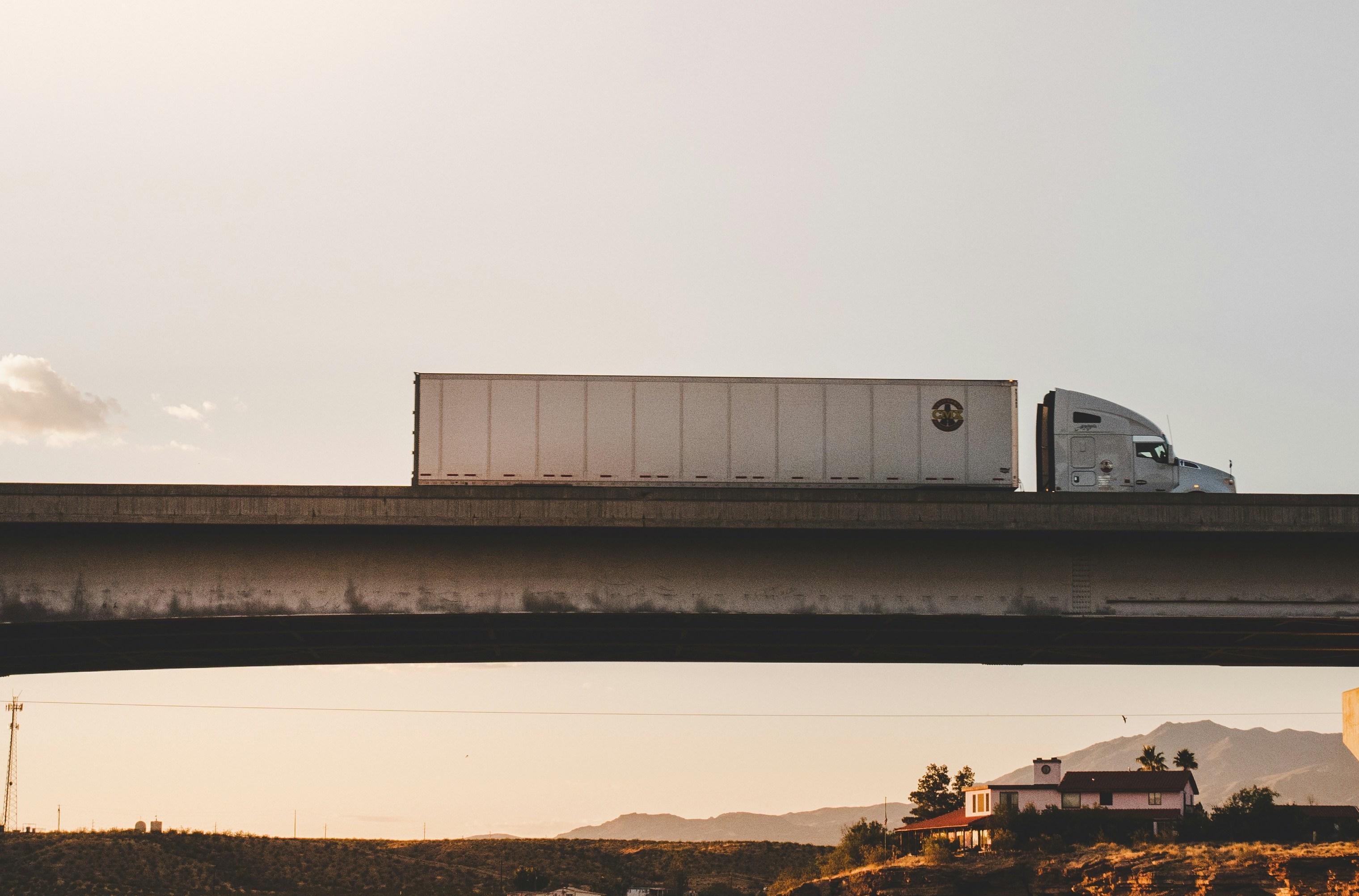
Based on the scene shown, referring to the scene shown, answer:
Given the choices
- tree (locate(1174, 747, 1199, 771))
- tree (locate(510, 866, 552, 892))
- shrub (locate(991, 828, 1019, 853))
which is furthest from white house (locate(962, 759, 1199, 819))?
tree (locate(510, 866, 552, 892))

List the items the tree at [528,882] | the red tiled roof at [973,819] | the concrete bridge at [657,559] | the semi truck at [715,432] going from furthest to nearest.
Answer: the tree at [528,882] → the red tiled roof at [973,819] → the semi truck at [715,432] → the concrete bridge at [657,559]

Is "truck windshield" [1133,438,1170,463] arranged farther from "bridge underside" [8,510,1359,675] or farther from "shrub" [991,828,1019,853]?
"shrub" [991,828,1019,853]

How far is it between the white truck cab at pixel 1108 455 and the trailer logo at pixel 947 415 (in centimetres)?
410

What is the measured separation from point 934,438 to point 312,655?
1714 cm

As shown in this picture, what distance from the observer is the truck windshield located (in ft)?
113

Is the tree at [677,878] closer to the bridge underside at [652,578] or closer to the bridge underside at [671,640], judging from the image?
the bridge underside at [671,640]

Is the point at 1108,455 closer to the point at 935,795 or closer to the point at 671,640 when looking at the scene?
the point at 671,640

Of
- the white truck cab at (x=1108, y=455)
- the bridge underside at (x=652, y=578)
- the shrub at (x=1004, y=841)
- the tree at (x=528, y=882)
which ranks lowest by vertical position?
the tree at (x=528, y=882)

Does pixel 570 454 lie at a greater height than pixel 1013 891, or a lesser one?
greater

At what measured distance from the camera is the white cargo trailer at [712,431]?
30.8 metres

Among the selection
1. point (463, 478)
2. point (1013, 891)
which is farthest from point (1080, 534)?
point (1013, 891)

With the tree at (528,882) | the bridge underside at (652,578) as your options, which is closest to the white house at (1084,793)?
the tree at (528,882)

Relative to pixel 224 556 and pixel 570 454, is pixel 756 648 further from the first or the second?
pixel 224 556

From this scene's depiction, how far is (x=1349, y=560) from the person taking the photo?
27.0 metres
